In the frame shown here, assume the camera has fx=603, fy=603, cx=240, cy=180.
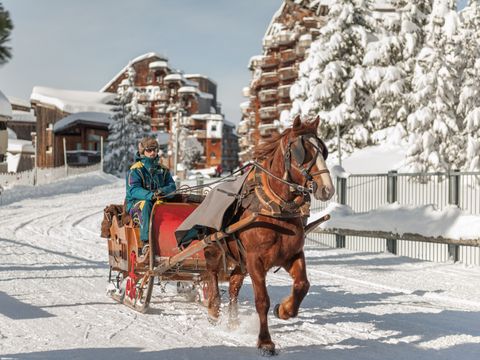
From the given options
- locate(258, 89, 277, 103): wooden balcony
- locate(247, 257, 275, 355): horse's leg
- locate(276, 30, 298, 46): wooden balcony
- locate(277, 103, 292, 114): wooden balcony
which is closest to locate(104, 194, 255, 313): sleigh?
locate(247, 257, 275, 355): horse's leg

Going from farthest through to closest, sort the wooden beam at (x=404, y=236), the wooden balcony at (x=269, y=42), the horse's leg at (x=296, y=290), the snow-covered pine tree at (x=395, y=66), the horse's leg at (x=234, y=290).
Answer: the wooden balcony at (x=269, y=42) < the snow-covered pine tree at (x=395, y=66) < the wooden beam at (x=404, y=236) < the horse's leg at (x=234, y=290) < the horse's leg at (x=296, y=290)

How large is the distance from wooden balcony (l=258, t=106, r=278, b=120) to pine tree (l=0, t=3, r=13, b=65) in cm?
4931

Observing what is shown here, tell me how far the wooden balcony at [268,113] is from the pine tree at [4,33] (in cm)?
4931

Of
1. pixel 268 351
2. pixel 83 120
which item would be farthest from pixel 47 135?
pixel 268 351

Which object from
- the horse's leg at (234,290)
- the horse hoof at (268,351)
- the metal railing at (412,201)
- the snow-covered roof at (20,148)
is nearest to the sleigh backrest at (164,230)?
the horse's leg at (234,290)

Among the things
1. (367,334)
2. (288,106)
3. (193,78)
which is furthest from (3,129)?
(193,78)

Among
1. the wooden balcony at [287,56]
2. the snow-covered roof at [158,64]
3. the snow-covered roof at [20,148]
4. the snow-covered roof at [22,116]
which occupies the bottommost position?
the snow-covered roof at [20,148]

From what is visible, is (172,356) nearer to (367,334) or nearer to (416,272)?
(367,334)

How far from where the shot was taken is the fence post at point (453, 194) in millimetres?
14516

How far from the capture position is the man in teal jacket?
827 cm

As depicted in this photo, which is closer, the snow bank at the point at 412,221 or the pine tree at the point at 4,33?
the pine tree at the point at 4,33

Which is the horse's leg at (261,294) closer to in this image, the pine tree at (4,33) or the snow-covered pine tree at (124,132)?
the pine tree at (4,33)

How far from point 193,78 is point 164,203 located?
91754 mm

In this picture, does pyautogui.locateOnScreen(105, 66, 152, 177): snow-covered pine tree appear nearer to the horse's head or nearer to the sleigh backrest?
the sleigh backrest
